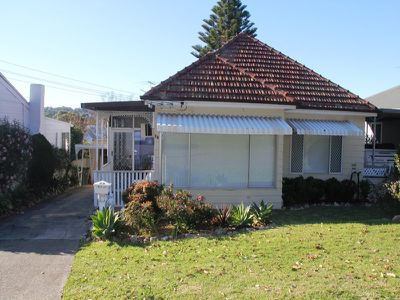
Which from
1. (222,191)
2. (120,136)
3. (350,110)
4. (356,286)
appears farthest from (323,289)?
(120,136)

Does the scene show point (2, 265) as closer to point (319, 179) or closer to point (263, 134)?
point (263, 134)

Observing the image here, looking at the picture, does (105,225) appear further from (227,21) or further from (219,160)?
(227,21)

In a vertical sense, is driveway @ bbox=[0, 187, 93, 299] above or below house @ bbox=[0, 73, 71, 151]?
below

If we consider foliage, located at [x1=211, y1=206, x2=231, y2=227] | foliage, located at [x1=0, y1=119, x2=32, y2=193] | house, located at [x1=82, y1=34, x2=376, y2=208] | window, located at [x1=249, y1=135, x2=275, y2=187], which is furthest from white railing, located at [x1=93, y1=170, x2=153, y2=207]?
foliage, located at [x1=211, y1=206, x2=231, y2=227]

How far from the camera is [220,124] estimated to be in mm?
14141

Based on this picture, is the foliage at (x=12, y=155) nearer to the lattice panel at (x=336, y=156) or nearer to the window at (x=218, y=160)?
the window at (x=218, y=160)

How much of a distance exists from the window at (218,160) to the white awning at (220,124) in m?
0.63

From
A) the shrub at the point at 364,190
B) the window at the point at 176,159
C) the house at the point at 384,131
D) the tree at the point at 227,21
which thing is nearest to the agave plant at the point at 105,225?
the window at the point at 176,159

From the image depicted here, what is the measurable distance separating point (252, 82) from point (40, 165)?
33.3ft

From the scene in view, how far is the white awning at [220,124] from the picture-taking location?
541 inches

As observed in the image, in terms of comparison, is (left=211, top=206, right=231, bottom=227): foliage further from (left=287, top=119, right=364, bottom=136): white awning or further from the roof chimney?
the roof chimney

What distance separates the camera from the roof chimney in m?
21.3

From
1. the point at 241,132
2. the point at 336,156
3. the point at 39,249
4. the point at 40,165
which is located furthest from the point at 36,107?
the point at 336,156

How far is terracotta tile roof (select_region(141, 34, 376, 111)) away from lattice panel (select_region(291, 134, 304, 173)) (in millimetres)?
1344
